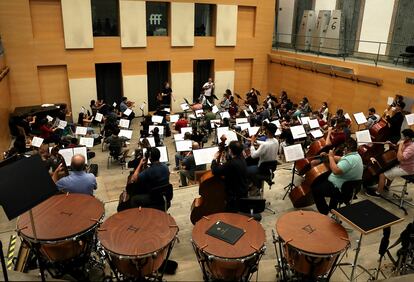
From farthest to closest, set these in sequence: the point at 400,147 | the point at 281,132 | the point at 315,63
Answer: the point at 315,63
the point at 281,132
the point at 400,147

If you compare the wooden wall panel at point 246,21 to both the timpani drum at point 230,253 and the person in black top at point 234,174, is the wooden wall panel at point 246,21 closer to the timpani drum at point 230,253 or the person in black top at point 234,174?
the person in black top at point 234,174

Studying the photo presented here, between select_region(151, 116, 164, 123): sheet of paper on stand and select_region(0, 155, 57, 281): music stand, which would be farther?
select_region(151, 116, 164, 123): sheet of paper on stand

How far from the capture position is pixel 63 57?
49.5ft

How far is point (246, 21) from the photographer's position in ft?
60.3

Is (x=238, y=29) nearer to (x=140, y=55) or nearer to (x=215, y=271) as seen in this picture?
(x=140, y=55)

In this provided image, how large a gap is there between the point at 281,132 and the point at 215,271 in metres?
7.48

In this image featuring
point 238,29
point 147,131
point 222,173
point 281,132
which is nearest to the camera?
point 222,173

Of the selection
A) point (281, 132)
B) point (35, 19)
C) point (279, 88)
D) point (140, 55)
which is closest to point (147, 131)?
point (281, 132)

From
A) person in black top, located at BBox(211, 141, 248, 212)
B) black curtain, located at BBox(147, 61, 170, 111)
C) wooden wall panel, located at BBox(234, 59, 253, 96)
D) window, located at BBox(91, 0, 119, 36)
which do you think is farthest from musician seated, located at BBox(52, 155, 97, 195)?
wooden wall panel, located at BBox(234, 59, 253, 96)

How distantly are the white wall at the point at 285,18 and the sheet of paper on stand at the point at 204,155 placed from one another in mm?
14922

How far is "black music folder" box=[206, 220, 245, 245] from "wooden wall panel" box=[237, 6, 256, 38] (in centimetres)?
1554

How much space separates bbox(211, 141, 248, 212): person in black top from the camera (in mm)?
5598

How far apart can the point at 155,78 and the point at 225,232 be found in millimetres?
14750

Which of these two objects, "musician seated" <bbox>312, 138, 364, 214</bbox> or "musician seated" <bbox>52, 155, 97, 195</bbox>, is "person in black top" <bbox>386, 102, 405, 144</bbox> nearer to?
"musician seated" <bbox>312, 138, 364, 214</bbox>
